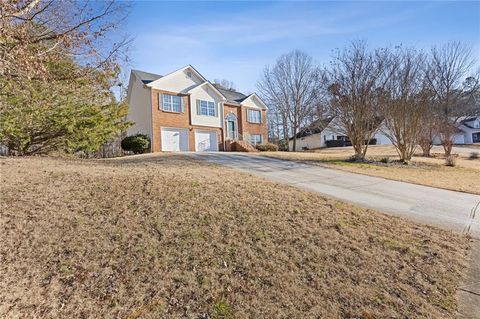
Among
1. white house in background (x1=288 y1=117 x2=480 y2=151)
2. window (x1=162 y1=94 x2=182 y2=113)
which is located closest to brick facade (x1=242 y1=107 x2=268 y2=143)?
window (x1=162 y1=94 x2=182 y2=113)

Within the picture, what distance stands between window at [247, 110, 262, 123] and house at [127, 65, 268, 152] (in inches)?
39.1

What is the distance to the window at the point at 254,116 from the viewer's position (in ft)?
93.9

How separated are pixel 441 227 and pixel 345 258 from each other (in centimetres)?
315

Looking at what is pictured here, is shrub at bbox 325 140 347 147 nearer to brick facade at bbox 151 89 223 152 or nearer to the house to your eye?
the house

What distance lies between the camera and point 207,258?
12.5 feet

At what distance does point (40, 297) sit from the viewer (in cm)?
296

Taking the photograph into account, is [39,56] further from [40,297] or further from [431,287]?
[431,287]

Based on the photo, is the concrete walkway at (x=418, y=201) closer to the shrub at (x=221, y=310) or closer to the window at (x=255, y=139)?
the shrub at (x=221, y=310)

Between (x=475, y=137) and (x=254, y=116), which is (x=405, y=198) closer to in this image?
(x=254, y=116)

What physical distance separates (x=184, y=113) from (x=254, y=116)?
30.2ft

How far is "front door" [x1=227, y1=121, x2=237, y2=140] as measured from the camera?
26.3 metres

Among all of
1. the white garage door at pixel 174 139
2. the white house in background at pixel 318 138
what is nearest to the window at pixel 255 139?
the white garage door at pixel 174 139

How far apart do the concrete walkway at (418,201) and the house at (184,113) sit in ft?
44.9

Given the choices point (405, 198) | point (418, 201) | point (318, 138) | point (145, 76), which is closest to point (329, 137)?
point (318, 138)
